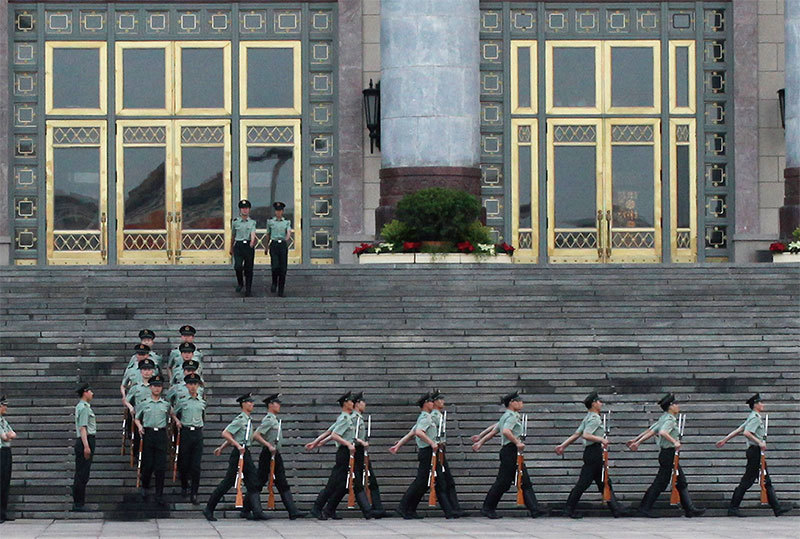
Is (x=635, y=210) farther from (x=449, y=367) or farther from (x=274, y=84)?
(x=449, y=367)

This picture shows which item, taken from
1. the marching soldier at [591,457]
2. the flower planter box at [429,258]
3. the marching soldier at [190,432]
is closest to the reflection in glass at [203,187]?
the flower planter box at [429,258]

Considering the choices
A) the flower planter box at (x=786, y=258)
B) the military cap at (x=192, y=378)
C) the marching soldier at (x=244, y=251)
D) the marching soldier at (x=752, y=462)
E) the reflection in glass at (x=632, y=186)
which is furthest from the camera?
the reflection in glass at (x=632, y=186)

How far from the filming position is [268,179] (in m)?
33.4

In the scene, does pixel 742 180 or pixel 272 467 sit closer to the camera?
pixel 272 467

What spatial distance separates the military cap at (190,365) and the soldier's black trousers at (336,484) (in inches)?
83.4

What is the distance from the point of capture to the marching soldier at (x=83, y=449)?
1959 centimetres

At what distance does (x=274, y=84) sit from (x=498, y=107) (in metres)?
4.06

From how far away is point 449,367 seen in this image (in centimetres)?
2355

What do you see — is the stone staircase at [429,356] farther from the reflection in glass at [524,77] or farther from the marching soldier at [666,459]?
the reflection in glass at [524,77]

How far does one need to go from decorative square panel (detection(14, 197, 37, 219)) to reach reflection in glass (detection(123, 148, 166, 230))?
5.37 feet

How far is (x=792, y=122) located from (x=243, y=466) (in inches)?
640

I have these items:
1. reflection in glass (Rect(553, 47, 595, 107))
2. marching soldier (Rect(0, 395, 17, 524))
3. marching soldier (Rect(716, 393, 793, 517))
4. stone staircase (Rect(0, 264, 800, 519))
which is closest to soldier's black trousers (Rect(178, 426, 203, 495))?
stone staircase (Rect(0, 264, 800, 519))

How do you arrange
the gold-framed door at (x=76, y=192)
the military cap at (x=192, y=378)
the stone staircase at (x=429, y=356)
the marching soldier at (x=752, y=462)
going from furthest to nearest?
the gold-framed door at (x=76, y=192) → the stone staircase at (x=429, y=356) → the military cap at (x=192, y=378) → the marching soldier at (x=752, y=462)

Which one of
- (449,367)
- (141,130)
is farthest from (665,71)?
(449,367)
